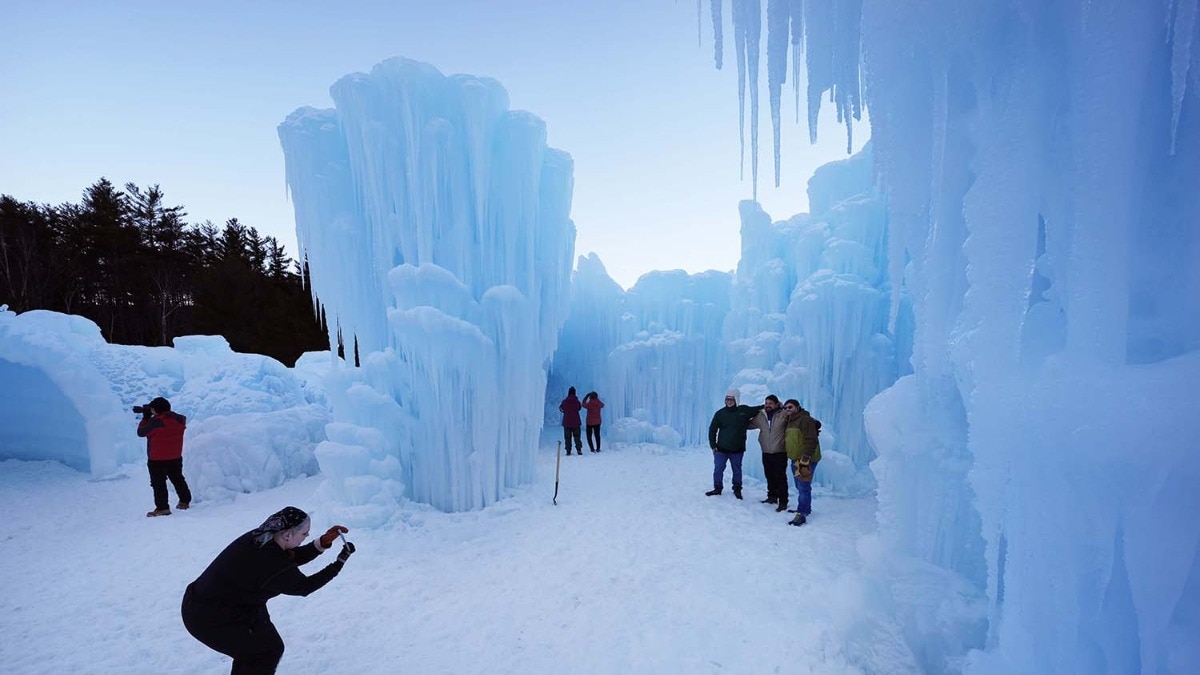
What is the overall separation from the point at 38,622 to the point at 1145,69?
8.16 m

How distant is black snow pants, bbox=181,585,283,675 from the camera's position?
243 centimetres

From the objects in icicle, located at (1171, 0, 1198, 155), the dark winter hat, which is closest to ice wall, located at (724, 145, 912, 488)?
icicle, located at (1171, 0, 1198, 155)

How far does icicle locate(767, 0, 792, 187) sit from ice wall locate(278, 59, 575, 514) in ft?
14.1

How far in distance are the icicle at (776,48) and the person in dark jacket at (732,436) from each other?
13.2ft

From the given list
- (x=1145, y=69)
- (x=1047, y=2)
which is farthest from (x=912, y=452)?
(x=1047, y=2)

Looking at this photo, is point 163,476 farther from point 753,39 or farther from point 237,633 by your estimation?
point 753,39

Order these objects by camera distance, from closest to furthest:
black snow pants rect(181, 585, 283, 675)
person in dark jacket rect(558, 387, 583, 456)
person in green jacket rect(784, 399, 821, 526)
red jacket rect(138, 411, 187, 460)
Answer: black snow pants rect(181, 585, 283, 675) < person in green jacket rect(784, 399, 821, 526) < red jacket rect(138, 411, 187, 460) < person in dark jacket rect(558, 387, 583, 456)

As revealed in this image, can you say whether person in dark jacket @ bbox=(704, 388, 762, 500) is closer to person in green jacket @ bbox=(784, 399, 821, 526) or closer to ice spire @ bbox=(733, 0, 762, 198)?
person in green jacket @ bbox=(784, 399, 821, 526)

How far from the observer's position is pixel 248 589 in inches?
97.3

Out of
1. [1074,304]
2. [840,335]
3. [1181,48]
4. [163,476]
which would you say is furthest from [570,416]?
[1181,48]

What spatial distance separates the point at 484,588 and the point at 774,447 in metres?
4.30

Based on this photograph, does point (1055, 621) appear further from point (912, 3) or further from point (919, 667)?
point (912, 3)

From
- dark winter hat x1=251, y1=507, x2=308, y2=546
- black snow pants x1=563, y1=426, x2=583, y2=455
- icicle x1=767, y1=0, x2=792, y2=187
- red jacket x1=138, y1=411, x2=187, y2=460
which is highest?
icicle x1=767, y1=0, x2=792, y2=187

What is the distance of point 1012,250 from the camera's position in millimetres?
2229
